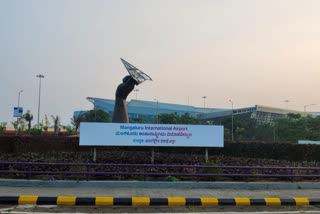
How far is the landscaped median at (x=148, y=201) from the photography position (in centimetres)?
945

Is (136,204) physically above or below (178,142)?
below

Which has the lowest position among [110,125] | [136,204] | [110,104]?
[136,204]

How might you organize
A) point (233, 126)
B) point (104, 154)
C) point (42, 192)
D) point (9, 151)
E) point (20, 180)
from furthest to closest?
point (233, 126) → point (9, 151) → point (104, 154) → point (20, 180) → point (42, 192)

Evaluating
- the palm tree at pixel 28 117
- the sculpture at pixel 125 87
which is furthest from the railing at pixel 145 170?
the palm tree at pixel 28 117

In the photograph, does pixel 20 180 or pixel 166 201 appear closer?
pixel 166 201

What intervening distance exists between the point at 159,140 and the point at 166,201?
4596 millimetres

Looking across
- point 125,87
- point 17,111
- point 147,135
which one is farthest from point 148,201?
point 17,111

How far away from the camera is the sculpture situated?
24.9m

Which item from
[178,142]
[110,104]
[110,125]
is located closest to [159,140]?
[178,142]

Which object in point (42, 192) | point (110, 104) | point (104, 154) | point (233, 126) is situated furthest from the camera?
point (110, 104)

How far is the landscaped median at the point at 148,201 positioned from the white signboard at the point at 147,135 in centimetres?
443

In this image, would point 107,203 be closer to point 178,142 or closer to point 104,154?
point 178,142

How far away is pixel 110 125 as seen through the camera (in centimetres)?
1420

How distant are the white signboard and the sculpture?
10717 millimetres
